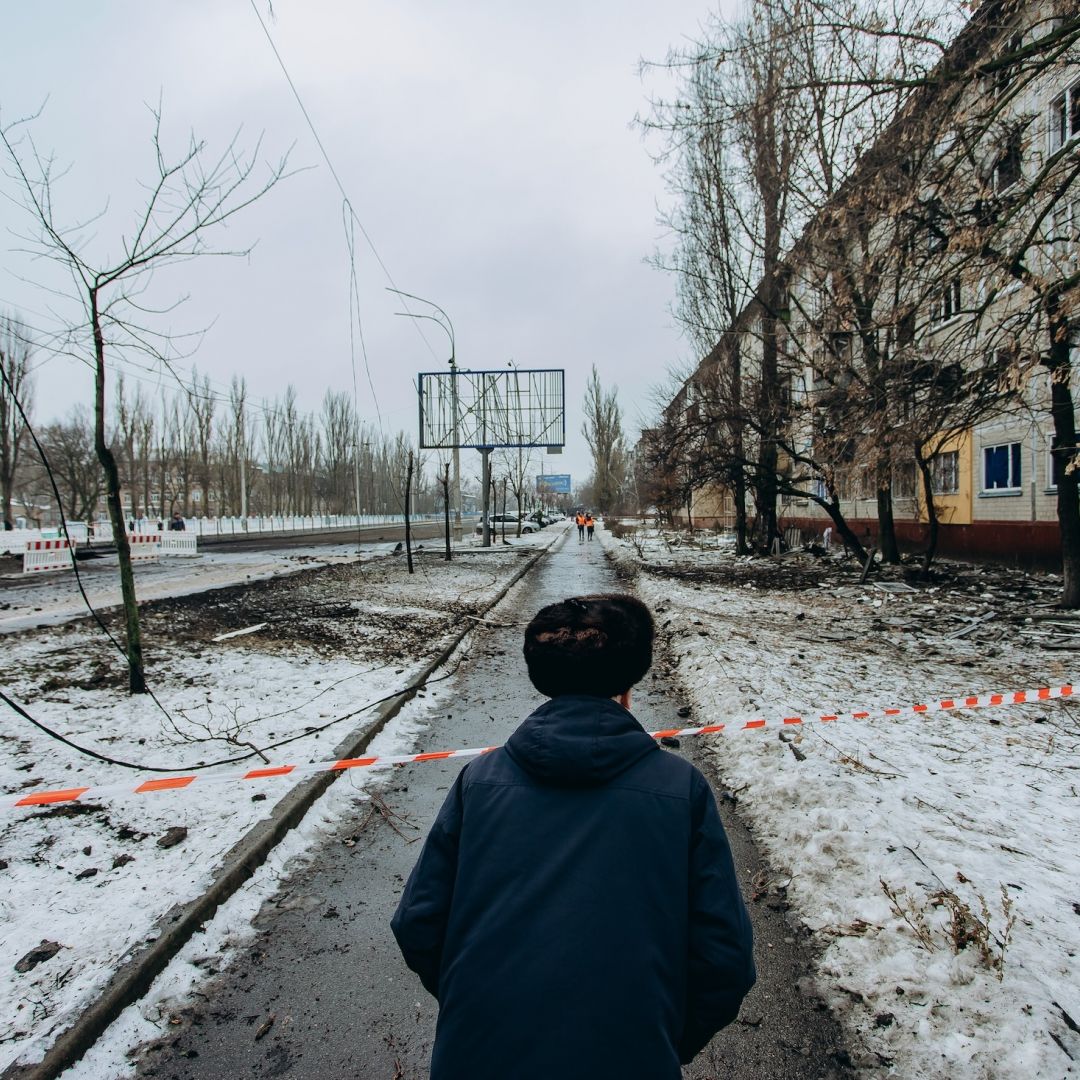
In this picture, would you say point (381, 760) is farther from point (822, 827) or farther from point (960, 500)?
point (960, 500)

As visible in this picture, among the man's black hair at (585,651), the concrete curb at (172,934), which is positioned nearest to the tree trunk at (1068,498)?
the concrete curb at (172,934)

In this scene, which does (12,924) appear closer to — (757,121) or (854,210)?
(757,121)

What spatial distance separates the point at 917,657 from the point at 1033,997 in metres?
6.01

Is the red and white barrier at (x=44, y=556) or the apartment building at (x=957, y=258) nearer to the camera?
the apartment building at (x=957, y=258)

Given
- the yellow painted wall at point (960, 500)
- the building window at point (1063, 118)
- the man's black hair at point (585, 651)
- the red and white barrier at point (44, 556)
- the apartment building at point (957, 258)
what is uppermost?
the building window at point (1063, 118)

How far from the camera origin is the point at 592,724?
138 cm

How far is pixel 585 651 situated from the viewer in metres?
1.48

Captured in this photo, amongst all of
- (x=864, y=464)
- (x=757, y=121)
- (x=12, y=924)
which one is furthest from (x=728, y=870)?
(x=864, y=464)

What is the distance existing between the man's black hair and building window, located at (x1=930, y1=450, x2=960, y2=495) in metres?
21.5

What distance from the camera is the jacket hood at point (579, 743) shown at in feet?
4.30

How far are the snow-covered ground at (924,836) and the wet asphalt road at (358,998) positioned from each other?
0.14m

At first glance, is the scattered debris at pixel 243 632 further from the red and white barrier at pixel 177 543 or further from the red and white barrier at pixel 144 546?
the red and white barrier at pixel 177 543

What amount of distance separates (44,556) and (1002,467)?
2538 centimetres

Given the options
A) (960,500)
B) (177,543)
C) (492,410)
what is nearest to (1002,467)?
(960,500)
